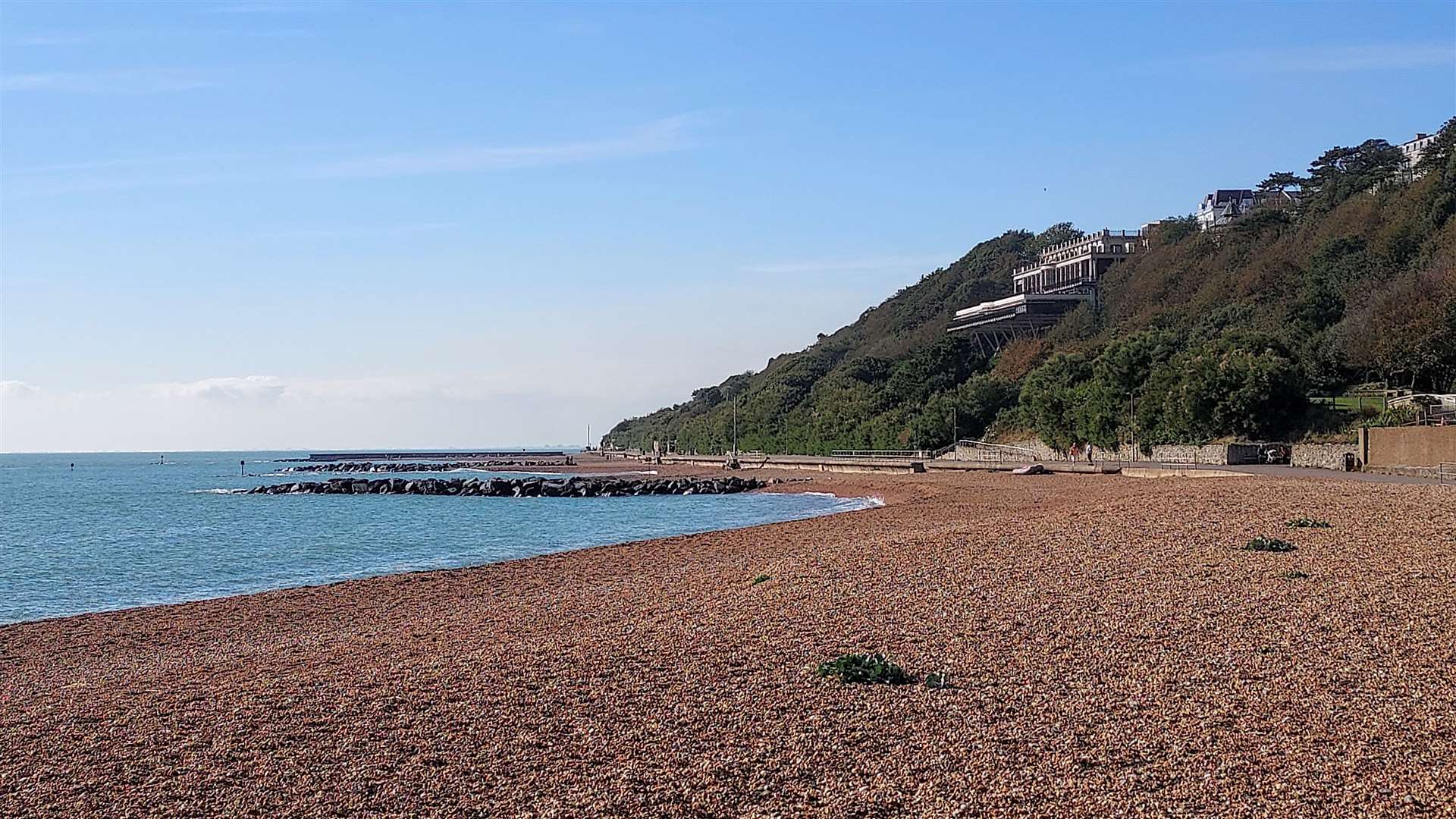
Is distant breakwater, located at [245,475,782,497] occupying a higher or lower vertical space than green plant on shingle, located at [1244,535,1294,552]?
lower

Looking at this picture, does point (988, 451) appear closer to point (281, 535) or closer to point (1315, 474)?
point (1315, 474)

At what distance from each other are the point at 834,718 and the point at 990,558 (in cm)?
873

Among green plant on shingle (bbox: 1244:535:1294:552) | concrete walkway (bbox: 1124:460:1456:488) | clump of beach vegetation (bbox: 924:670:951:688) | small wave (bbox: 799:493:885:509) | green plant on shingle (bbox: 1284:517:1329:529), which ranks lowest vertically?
small wave (bbox: 799:493:885:509)

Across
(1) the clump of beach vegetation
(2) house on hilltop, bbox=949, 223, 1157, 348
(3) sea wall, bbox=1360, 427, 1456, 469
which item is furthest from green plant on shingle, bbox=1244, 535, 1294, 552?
(2) house on hilltop, bbox=949, 223, 1157, 348

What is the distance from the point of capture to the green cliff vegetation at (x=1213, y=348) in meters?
48.2

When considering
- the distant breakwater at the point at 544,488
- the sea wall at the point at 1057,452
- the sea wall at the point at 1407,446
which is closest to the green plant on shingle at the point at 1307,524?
the sea wall at the point at 1407,446

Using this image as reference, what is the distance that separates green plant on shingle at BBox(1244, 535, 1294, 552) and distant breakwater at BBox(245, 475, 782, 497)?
154ft

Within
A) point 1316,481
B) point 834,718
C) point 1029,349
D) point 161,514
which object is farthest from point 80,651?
point 1029,349

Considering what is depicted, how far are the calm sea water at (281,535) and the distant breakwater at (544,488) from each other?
13.2 feet

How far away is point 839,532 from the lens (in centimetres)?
2759

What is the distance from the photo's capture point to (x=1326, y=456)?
38.9 meters

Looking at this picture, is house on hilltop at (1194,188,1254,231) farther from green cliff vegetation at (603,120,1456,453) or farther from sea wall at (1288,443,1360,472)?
sea wall at (1288,443,1360,472)

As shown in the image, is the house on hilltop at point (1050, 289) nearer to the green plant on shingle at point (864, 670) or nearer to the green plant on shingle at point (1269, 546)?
the green plant on shingle at point (1269, 546)

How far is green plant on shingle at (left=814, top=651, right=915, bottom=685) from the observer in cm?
950
